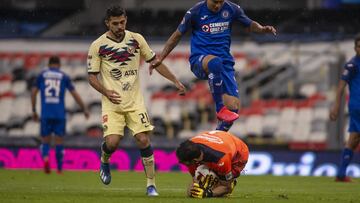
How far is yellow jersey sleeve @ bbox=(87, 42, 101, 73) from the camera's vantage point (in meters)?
13.7

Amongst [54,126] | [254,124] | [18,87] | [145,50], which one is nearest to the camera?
[145,50]

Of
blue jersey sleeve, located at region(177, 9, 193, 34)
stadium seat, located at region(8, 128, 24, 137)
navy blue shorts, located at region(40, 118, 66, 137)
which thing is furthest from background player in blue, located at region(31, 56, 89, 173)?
stadium seat, located at region(8, 128, 24, 137)

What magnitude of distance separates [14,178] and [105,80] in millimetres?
5417

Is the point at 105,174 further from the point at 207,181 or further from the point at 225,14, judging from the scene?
the point at 225,14

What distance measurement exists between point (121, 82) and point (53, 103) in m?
8.16

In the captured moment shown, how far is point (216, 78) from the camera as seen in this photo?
49.2 feet

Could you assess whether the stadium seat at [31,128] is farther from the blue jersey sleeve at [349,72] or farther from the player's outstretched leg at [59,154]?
the blue jersey sleeve at [349,72]

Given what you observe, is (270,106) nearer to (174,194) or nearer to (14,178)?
(14,178)

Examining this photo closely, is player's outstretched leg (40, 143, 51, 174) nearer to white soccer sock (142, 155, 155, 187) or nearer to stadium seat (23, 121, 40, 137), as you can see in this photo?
stadium seat (23, 121, 40, 137)

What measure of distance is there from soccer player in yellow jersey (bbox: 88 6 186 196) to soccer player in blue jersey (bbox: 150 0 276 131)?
1284mm

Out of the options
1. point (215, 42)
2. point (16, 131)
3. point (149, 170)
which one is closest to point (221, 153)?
point (149, 170)

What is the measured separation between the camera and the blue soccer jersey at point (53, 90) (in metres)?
21.5

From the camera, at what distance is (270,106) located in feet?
90.5

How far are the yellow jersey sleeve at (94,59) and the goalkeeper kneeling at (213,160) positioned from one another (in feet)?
5.77
